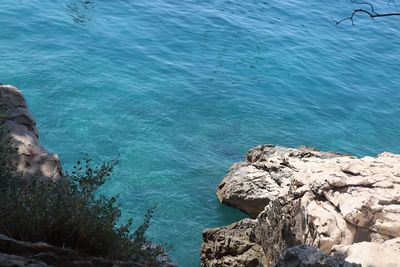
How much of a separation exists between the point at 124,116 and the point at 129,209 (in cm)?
462

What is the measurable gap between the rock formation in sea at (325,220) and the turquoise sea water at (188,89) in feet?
4.23

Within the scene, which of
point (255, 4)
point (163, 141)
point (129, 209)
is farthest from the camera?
point (255, 4)

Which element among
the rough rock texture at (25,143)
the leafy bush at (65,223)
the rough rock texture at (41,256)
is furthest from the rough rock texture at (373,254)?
the rough rock texture at (25,143)

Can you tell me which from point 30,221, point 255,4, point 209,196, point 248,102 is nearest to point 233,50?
point 248,102

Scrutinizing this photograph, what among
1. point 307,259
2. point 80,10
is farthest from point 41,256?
point 80,10

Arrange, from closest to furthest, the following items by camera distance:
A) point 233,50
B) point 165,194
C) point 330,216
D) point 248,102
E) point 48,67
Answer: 1. point 330,216
2. point 165,194
3. point 48,67
4. point 248,102
5. point 233,50

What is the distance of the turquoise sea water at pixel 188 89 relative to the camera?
1398 cm

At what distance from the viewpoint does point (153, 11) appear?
24.4 metres

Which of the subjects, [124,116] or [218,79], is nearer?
[124,116]

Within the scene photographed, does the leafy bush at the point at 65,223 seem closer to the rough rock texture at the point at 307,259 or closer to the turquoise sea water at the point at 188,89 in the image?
the rough rock texture at the point at 307,259

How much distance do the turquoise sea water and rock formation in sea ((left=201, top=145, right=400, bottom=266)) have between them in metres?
1.29

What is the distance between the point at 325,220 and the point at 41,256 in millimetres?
4985

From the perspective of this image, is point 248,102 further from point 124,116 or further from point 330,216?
point 330,216

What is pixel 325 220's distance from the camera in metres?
8.22
